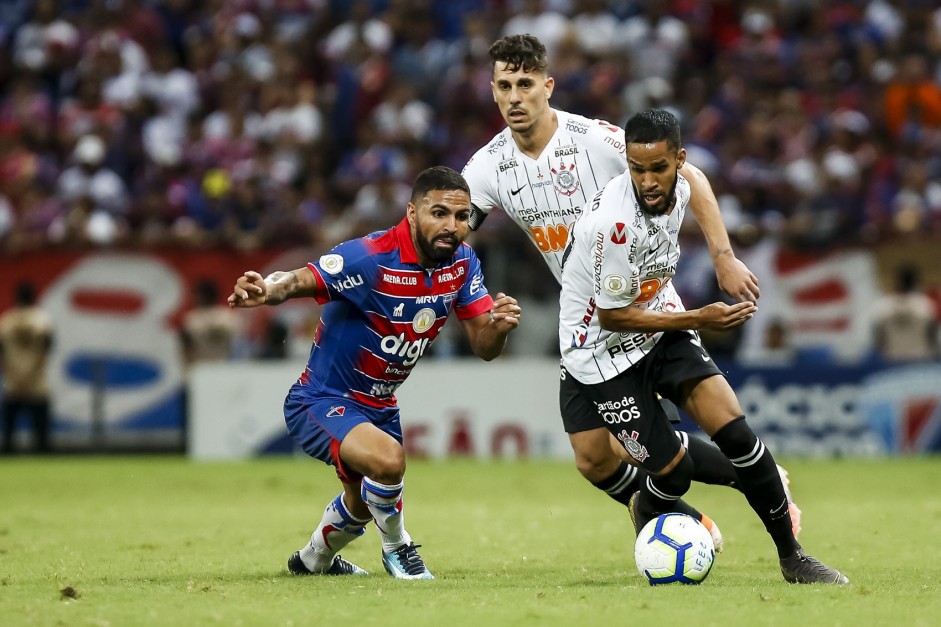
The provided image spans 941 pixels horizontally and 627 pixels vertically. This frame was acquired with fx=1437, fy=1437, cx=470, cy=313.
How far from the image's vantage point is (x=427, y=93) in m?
20.8

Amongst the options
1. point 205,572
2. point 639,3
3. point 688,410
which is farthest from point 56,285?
point 688,410

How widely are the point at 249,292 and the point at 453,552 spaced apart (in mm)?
2786

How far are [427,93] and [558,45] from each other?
2.06 meters

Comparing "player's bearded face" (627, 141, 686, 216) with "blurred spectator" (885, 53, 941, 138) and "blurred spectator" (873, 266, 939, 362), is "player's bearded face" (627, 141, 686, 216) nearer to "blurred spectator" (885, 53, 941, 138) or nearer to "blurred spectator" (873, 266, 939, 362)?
"blurred spectator" (873, 266, 939, 362)

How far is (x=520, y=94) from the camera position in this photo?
8664 mm

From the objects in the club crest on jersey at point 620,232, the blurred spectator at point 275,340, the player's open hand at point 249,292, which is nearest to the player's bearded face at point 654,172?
the club crest on jersey at point 620,232

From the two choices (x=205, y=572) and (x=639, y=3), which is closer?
(x=205, y=572)

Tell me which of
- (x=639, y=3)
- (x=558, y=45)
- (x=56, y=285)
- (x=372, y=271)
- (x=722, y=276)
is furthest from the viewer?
(x=639, y=3)

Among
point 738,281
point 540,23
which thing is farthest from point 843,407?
point 738,281

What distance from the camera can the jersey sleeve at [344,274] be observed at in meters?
8.09

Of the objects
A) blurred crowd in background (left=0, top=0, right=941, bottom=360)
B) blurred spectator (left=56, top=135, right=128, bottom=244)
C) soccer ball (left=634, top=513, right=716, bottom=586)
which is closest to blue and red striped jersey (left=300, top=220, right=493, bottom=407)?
soccer ball (left=634, top=513, right=716, bottom=586)

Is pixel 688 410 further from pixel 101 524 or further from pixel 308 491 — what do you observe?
pixel 308 491

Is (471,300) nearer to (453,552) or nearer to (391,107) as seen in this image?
(453,552)

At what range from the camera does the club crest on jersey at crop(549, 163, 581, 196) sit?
865cm
